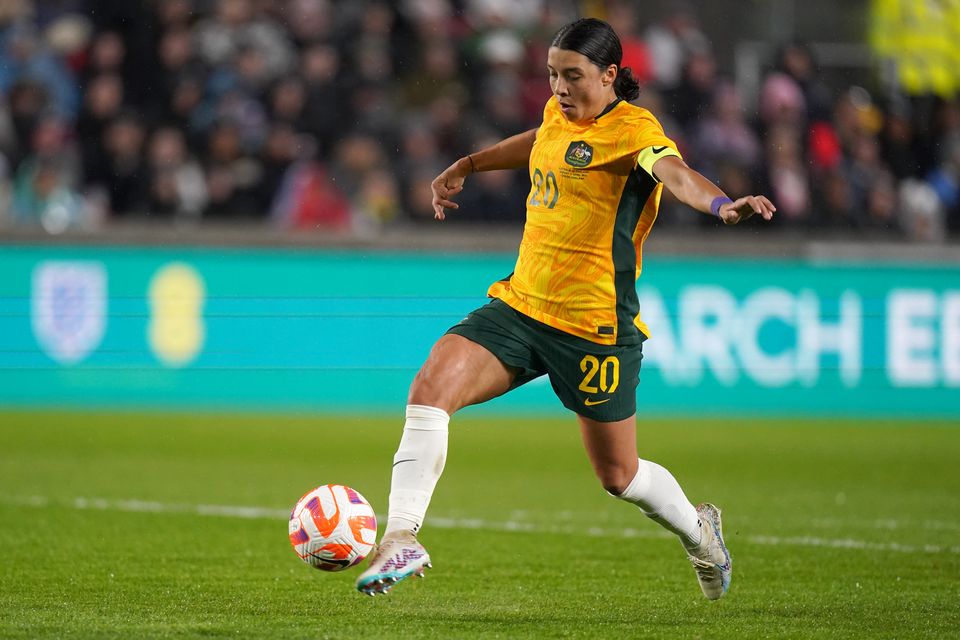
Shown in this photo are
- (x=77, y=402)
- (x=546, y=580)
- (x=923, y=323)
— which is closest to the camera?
(x=546, y=580)

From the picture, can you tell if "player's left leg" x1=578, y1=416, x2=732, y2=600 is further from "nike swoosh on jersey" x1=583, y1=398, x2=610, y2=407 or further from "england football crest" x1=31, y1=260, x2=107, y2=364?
"england football crest" x1=31, y1=260, x2=107, y2=364

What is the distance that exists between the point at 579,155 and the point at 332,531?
5.29ft

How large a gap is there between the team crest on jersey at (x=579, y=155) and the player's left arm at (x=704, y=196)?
0.33m

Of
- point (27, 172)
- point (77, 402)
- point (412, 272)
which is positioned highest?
point (27, 172)

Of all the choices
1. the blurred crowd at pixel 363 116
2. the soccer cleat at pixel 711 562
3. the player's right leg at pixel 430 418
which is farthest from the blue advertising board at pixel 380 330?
the player's right leg at pixel 430 418

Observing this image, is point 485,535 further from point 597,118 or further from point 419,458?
point 597,118

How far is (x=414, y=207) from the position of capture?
1541cm

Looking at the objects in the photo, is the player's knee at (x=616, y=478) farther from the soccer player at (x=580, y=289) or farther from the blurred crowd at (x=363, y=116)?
the blurred crowd at (x=363, y=116)

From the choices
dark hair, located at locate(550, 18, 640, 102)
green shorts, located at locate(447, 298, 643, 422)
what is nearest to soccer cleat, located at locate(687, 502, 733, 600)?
green shorts, located at locate(447, 298, 643, 422)

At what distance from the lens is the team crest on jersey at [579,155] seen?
226 inches

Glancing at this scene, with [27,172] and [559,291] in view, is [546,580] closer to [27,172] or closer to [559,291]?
[559,291]

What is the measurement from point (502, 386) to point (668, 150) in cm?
103

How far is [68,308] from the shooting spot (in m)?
14.0

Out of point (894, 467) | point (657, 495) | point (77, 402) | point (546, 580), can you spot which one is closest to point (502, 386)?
point (657, 495)
